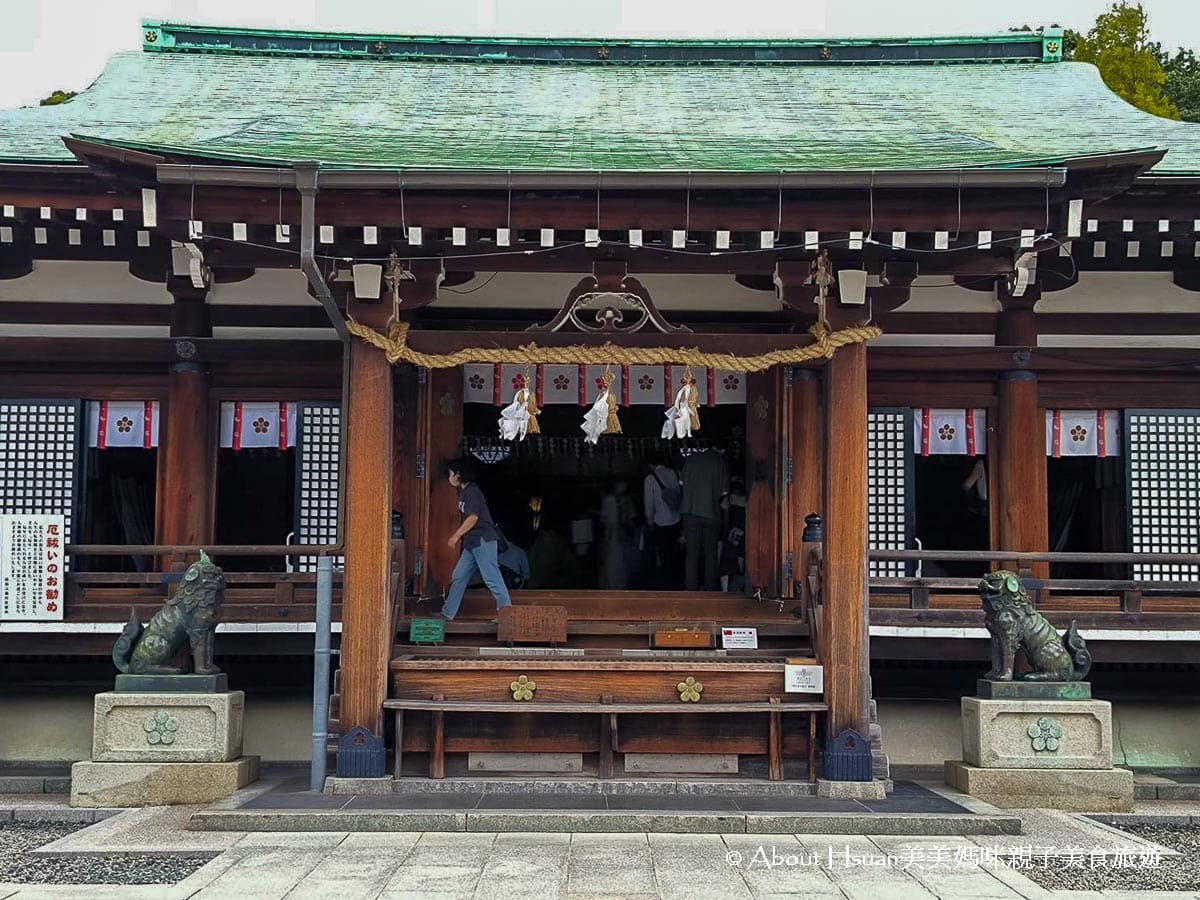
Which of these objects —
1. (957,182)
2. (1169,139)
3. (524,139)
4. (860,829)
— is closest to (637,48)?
(524,139)

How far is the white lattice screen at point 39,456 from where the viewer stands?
11.0m

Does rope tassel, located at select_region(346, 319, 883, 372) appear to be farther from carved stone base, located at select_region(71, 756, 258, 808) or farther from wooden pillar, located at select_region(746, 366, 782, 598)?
carved stone base, located at select_region(71, 756, 258, 808)

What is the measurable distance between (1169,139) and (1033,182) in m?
3.69

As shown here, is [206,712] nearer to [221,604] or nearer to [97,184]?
[221,604]

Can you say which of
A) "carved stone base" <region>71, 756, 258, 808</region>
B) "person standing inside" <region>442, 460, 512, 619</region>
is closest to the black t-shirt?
"person standing inside" <region>442, 460, 512, 619</region>

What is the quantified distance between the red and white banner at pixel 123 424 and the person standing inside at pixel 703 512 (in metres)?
5.77

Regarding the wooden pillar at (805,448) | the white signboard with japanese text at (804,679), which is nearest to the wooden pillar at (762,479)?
the wooden pillar at (805,448)

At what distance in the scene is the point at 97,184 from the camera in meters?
9.54

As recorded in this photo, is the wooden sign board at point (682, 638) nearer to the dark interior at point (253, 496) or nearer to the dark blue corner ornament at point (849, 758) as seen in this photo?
the dark blue corner ornament at point (849, 758)

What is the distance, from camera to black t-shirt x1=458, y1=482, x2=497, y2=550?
10.4m

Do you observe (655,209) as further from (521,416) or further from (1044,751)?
(1044,751)

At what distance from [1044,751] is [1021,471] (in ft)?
9.95

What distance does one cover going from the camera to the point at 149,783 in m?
8.95

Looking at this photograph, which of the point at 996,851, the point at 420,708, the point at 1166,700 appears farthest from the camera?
the point at 1166,700
